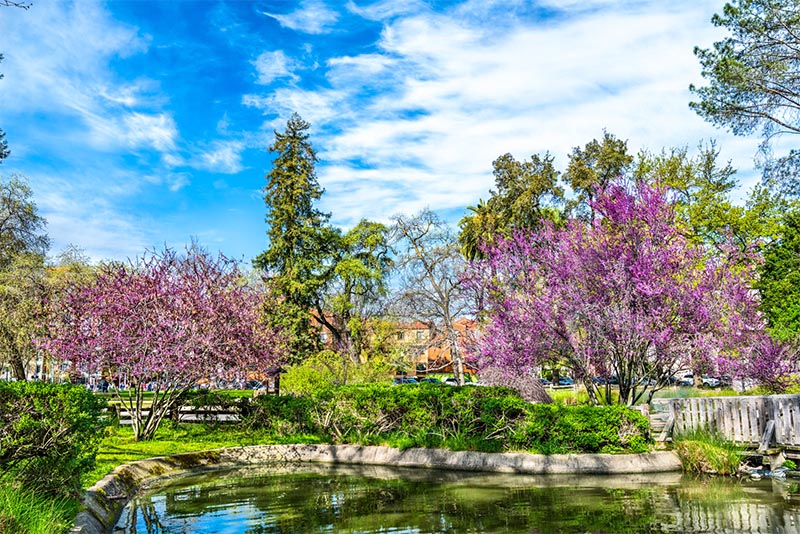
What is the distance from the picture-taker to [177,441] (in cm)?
1925

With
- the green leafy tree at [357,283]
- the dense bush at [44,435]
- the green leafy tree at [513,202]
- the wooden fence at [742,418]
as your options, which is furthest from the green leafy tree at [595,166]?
the dense bush at [44,435]

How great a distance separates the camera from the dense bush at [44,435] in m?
7.76

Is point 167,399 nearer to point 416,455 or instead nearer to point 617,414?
point 416,455

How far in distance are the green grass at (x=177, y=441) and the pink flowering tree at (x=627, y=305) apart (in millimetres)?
7921

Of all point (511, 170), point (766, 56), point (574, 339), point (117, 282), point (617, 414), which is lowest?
point (617, 414)

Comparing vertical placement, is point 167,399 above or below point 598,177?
below

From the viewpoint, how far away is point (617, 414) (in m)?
14.7

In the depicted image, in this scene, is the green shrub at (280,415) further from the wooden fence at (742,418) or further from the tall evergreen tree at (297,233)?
the tall evergreen tree at (297,233)

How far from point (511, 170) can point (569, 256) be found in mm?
26202

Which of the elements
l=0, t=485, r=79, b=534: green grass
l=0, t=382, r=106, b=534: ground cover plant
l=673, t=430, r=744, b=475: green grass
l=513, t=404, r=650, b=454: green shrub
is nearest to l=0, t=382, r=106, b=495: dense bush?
l=0, t=382, r=106, b=534: ground cover plant

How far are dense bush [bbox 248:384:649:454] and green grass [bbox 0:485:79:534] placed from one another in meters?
10.4

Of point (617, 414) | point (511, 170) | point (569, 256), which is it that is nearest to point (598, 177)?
point (511, 170)

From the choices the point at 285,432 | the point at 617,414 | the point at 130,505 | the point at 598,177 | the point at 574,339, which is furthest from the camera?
the point at 598,177

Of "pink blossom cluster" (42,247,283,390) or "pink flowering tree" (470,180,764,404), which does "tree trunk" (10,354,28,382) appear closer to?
"pink blossom cluster" (42,247,283,390)
